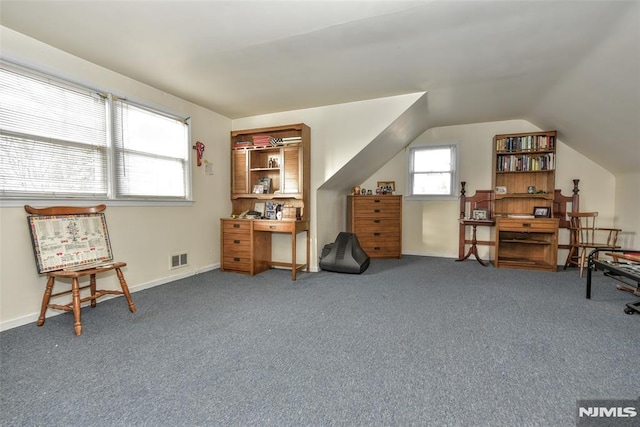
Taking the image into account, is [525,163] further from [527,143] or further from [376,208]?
[376,208]

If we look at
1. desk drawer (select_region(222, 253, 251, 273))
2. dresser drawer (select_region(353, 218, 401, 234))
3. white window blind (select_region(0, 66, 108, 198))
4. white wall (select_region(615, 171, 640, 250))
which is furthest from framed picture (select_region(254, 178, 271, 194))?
white wall (select_region(615, 171, 640, 250))

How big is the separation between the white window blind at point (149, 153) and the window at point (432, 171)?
3.89 meters

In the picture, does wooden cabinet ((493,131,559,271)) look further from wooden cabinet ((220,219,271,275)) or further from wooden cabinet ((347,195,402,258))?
wooden cabinet ((220,219,271,275))

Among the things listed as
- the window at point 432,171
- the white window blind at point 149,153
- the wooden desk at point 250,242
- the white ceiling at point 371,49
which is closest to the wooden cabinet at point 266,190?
the wooden desk at point 250,242

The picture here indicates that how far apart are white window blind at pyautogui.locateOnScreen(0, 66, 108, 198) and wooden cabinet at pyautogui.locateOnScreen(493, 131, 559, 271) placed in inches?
203

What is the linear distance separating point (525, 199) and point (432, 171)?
152 cm

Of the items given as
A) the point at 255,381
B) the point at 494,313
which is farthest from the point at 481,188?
the point at 255,381

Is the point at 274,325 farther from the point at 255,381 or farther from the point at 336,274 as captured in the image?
the point at 336,274

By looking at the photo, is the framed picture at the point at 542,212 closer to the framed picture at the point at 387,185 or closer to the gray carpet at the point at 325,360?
the gray carpet at the point at 325,360

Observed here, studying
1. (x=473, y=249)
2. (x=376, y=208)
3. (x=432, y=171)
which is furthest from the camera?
(x=432, y=171)

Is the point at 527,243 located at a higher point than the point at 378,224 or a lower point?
lower

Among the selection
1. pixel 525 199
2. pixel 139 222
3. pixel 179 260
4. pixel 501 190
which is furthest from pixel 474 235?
pixel 139 222

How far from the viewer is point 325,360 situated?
1.72 metres

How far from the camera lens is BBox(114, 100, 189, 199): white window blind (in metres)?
2.93
